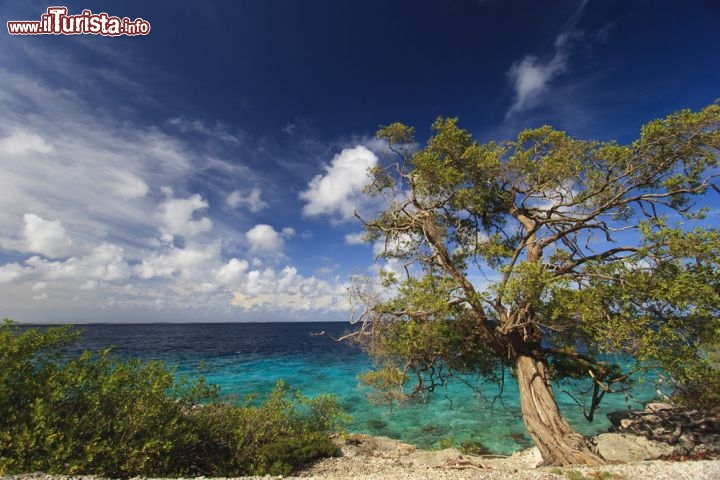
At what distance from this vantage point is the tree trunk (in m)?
9.67

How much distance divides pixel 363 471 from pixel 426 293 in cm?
622

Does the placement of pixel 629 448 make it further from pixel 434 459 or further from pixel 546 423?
pixel 434 459

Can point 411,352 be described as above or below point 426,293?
below

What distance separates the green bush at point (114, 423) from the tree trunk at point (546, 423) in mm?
7839

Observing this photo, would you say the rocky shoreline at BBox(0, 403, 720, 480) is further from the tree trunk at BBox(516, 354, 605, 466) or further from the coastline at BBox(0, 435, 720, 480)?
the tree trunk at BBox(516, 354, 605, 466)

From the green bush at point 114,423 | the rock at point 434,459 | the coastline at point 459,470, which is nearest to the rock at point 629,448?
the coastline at point 459,470

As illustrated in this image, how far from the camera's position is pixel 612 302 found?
984cm

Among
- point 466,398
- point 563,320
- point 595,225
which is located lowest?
point 466,398

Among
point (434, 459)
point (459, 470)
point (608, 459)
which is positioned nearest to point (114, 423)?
point (459, 470)

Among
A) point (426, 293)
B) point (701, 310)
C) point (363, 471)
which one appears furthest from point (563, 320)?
point (363, 471)

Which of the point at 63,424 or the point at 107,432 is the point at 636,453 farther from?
the point at 63,424

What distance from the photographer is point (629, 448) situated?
37.7 ft

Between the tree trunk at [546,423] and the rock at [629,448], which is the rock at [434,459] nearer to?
the tree trunk at [546,423]

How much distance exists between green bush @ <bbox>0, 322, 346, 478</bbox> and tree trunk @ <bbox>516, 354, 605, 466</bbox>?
25.7 feet
